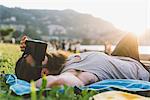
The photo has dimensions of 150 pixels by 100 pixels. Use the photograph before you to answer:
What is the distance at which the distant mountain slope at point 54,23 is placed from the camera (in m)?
2.64

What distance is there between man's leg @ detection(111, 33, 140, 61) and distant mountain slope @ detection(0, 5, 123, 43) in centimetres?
10

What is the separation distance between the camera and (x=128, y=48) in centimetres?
298

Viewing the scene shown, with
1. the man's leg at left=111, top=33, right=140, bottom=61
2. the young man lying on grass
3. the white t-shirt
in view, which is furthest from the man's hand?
the man's leg at left=111, top=33, right=140, bottom=61

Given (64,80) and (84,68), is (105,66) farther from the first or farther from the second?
(64,80)

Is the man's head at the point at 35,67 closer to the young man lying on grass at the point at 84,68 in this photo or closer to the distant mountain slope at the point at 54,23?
the young man lying on grass at the point at 84,68

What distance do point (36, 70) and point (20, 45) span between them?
0.26 m

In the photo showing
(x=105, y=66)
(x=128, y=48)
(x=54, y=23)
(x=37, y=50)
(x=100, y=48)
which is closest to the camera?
(x=37, y=50)

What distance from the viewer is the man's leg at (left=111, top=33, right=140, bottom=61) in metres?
2.96

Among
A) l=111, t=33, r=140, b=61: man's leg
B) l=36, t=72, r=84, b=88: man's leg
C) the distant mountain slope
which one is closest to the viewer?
l=36, t=72, r=84, b=88: man's leg

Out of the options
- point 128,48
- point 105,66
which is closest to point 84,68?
point 105,66

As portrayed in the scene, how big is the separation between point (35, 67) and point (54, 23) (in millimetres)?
484

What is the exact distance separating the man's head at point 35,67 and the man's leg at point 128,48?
615mm

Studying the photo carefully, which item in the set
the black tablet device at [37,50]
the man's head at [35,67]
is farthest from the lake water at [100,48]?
the black tablet device at [37,50]

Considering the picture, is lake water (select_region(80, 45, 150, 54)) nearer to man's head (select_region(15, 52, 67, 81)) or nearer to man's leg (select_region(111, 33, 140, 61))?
man's leg (select_region(111, 33, 140, 61))
